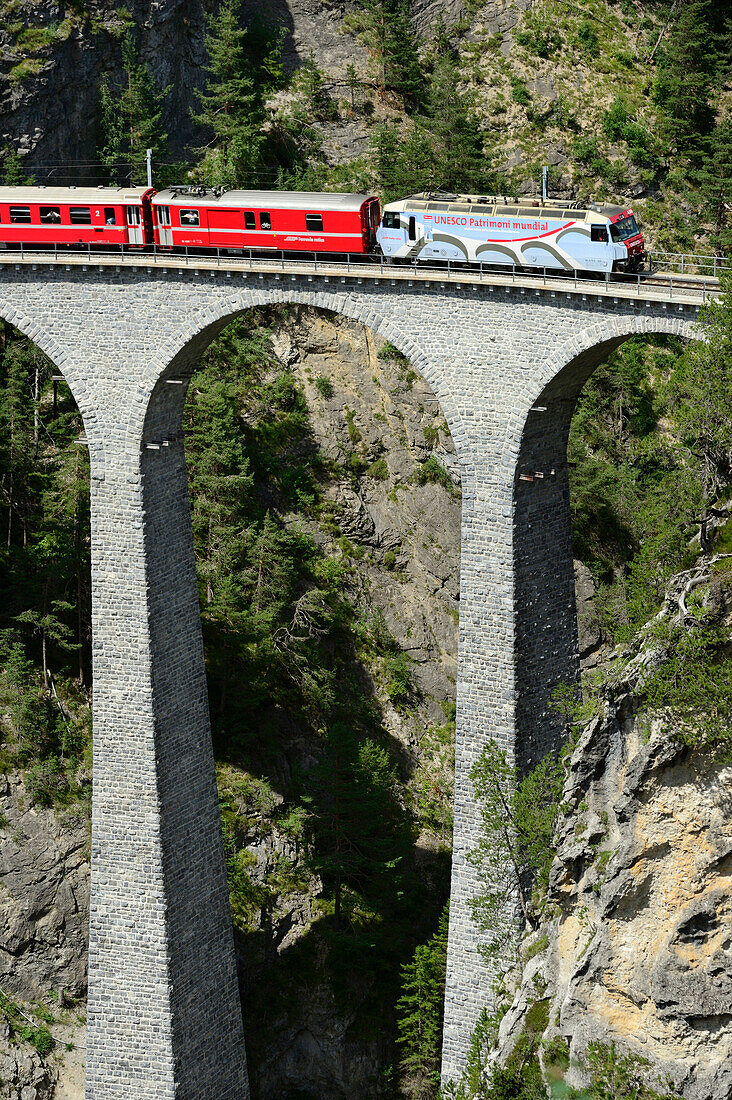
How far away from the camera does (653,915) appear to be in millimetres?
24953

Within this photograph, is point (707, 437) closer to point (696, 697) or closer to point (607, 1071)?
point (696, 697)

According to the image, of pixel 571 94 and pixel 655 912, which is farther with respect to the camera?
pixel 571 94

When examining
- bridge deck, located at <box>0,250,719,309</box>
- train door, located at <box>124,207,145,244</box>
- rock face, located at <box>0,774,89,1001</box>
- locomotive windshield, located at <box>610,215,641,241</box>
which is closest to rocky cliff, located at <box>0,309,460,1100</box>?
rock face, located at <box>0,774,89,1001</box>

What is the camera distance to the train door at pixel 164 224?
40.2 meters

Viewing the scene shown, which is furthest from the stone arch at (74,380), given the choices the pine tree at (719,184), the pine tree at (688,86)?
the pine tree at (688,86)

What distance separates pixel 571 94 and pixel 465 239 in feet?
118

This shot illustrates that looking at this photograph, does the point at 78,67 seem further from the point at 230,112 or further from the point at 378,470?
the point at 378,470

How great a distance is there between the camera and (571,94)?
2692 inches

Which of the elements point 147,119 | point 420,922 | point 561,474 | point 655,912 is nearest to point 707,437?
point 561,474

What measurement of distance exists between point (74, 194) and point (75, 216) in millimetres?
1040

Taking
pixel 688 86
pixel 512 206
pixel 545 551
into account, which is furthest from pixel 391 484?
pixel 688 86

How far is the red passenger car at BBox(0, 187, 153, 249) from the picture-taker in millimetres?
39875

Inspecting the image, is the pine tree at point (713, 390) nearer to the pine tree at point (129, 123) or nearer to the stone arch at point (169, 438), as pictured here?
the stone arch at point (169, 438)

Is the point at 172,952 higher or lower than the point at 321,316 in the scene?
lower
